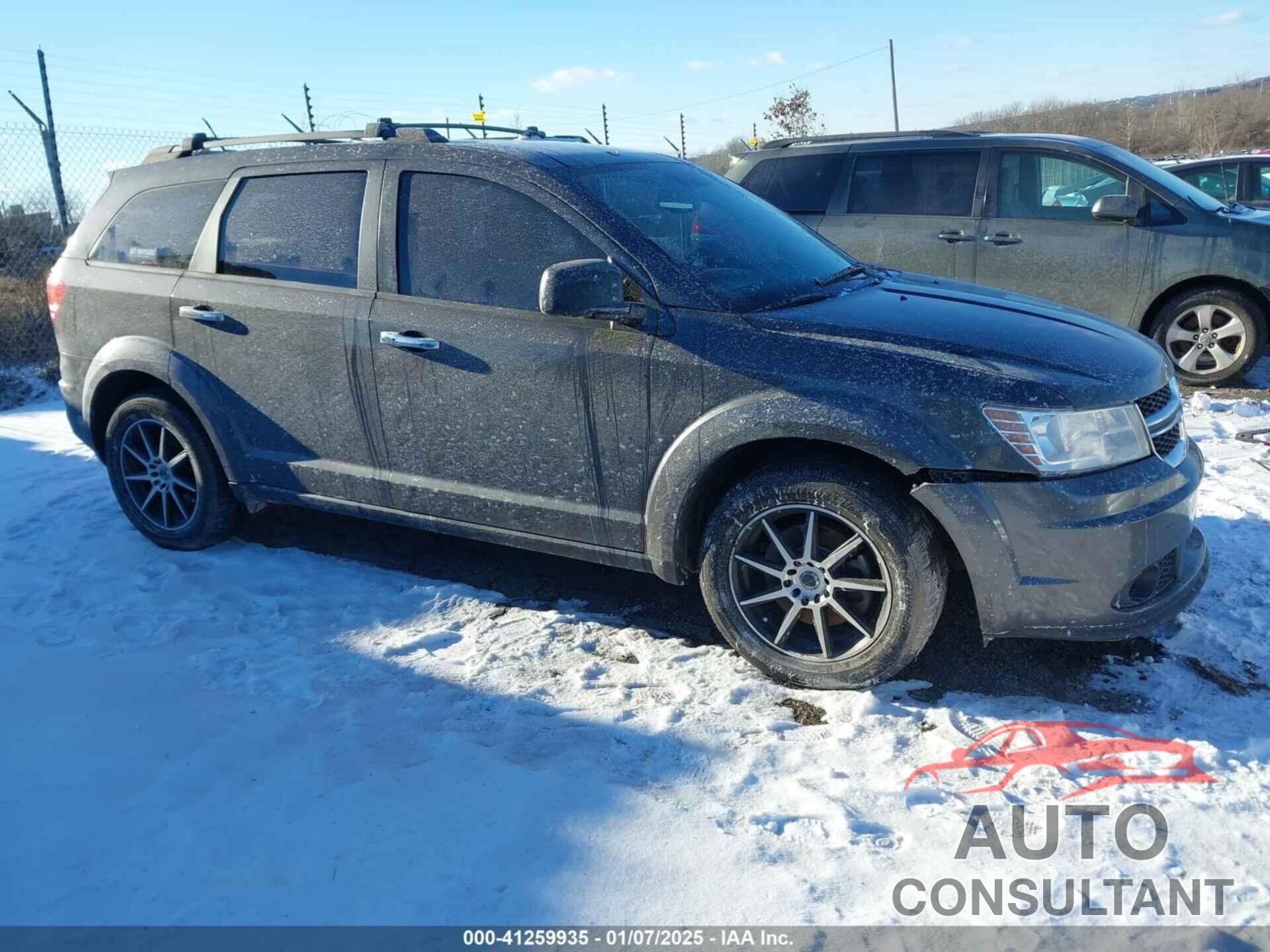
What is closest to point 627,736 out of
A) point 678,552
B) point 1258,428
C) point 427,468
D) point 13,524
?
point 678,552

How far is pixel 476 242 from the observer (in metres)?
3.91

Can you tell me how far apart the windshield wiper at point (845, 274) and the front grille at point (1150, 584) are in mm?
1517

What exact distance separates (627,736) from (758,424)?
3.56ft

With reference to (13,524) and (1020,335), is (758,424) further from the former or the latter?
(13,524)

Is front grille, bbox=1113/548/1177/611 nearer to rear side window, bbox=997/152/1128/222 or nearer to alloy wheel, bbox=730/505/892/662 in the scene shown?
alloy wheel, bbox=730/505/892/662

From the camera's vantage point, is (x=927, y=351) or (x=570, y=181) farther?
(x=570, y=181)

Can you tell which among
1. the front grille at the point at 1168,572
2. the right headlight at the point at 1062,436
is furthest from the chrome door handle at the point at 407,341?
the front grille at the point at 1168,572

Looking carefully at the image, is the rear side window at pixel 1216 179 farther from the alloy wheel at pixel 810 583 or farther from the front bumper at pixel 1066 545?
the alloy wheel at pixel 810 583

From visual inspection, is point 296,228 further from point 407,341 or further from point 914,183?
point 914,183

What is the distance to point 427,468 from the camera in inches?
161

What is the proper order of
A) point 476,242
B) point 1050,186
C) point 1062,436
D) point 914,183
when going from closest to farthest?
1. point 1062,436
2. point 476,242
3. point 1050,186
4. point 914,183

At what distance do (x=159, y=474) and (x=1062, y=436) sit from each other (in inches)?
159

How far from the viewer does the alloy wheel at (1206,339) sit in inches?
286

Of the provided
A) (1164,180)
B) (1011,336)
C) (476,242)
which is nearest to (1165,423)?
(1011,336)
